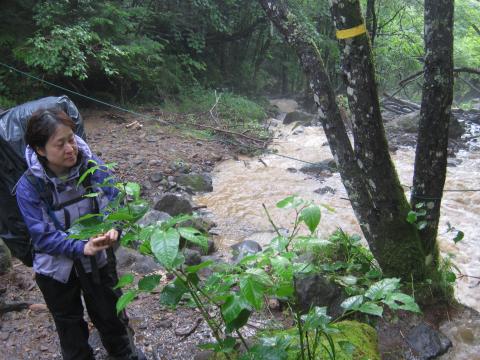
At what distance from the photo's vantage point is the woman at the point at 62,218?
2215 millimetres

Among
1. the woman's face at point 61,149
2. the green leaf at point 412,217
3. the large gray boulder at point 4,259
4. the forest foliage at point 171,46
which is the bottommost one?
the large gray boulder at point 4,259

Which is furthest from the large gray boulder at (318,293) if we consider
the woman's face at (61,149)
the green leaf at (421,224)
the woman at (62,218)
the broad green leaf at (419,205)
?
the woman's face at (61,149)

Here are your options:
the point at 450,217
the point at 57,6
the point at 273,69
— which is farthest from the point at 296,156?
the point at 273,69

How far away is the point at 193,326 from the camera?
135 inches

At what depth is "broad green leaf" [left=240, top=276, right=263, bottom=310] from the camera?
120 centimetres

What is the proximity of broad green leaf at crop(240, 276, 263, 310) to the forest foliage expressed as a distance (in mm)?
4103

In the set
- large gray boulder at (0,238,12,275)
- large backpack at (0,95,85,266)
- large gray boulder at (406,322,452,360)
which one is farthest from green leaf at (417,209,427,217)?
large gray boulder at (0,238,12,275)

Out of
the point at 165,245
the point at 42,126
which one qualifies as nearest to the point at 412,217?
the point at 165,245

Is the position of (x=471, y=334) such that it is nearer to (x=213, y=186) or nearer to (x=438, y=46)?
(x=438, y=46)

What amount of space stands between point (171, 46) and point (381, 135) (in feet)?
39.0

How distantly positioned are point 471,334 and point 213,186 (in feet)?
17.5

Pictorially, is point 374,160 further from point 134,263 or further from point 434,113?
point 134,263

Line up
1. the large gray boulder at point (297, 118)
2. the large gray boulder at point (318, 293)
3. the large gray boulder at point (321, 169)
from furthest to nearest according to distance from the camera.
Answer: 1. the large gray boulder at point (297, 118)
2. the large gray boulder at point (321, 169)
3. the large gray boulder at point (318, 293)

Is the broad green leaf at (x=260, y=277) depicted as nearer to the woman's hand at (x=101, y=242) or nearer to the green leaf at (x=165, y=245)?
the green leaf at (x=165, y=245)
